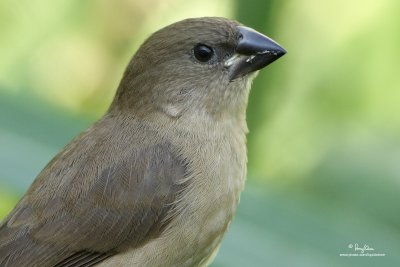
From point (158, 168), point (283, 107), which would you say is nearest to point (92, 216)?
point (158, 168)

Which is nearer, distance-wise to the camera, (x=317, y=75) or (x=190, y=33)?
(x=190, y=33)

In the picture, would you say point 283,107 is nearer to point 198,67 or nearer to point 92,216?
point 198,67

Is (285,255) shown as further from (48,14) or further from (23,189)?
(48,14)

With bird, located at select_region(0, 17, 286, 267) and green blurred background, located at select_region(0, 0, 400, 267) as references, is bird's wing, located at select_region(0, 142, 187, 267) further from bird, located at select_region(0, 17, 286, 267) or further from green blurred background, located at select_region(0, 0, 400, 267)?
green blurred background, located at select_region(0, 0, 400, 267)

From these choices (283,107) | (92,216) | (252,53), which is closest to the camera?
(92,216)

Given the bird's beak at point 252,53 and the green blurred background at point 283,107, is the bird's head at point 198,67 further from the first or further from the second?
the green blurred background at point 283,107

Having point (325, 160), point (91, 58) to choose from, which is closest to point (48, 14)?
point (91, 58)

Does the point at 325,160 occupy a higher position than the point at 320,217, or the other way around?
the point at 325,160

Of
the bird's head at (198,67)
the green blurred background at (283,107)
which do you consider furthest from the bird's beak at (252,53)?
the green blurred background at (283,107)
